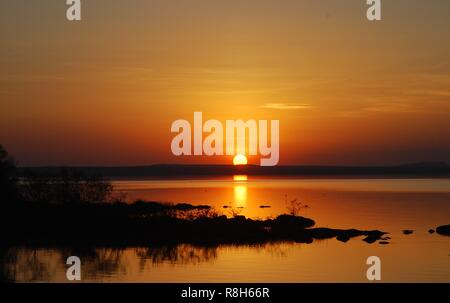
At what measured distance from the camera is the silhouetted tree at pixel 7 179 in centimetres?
4928

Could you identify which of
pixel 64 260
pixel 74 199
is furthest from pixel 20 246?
pixel 74 199

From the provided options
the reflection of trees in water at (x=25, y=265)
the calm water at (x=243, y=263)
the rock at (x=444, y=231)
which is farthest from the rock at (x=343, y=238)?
the reflection of trees in water at (x=25, y=265)

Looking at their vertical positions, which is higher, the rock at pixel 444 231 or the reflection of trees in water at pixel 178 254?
the rock at pixel 444 231

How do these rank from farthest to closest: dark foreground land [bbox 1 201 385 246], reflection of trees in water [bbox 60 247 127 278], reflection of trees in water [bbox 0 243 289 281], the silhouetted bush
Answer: the silhouetted bush, dark foreground land [bbox 1 201 385 246], reflection of trees in water [bbox 60 247 127 278], reflection of trees in water [bbox 0 243 289 281]

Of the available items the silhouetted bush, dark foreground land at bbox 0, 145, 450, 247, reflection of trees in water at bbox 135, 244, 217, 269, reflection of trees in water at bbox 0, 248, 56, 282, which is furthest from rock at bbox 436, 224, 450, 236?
reflection of trees in water at bbox 0, 248, 56, 282

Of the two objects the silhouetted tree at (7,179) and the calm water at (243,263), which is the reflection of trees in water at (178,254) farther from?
the silhouetted tree at (7,179)

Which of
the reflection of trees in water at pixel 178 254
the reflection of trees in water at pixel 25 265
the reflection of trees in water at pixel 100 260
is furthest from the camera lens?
the reflection of trees in water at pixel 178 254

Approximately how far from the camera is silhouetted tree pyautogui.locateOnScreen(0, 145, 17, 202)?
1940 inches

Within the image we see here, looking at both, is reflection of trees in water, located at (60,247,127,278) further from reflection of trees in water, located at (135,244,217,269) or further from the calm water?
reflection of trees in water, located at (135,244,217,269)

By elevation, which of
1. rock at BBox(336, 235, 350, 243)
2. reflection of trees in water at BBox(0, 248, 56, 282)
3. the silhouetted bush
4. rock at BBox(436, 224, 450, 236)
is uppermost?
the silhouetted bush

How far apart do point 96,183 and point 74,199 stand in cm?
301

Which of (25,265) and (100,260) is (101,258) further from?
(25,265)
